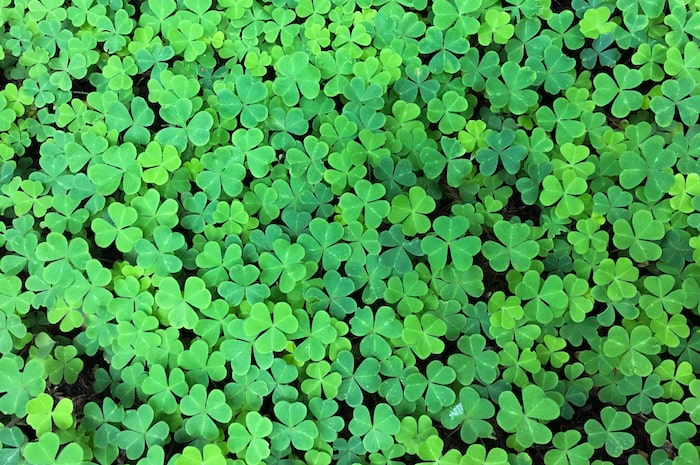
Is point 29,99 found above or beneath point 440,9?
beneath

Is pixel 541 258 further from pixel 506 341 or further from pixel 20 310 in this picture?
pixel 20 310

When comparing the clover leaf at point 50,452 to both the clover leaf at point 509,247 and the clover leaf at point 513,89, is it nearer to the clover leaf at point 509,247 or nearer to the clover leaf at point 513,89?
the clover leaf at point 509,247

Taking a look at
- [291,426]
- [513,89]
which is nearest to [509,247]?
[513,89]

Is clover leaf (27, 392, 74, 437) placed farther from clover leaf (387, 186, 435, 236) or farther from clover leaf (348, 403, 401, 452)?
clover leaf (387, 186, 435, 236)

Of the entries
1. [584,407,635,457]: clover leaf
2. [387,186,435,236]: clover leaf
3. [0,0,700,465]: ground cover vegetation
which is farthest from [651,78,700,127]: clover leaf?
[584,407,635,457]: clover leaf

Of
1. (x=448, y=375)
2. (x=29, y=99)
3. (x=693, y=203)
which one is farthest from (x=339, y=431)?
(x=29, y=99)

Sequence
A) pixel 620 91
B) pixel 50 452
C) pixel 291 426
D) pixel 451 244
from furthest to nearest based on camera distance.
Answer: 1. pixel 620 91
2. pixel 451 244
3. pixel 291 426
4. pixel 50 452

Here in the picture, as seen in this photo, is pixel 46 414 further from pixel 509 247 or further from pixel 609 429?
pixel 609 429

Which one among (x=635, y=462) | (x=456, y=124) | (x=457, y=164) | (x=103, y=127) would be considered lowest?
(x=635, y=462)
